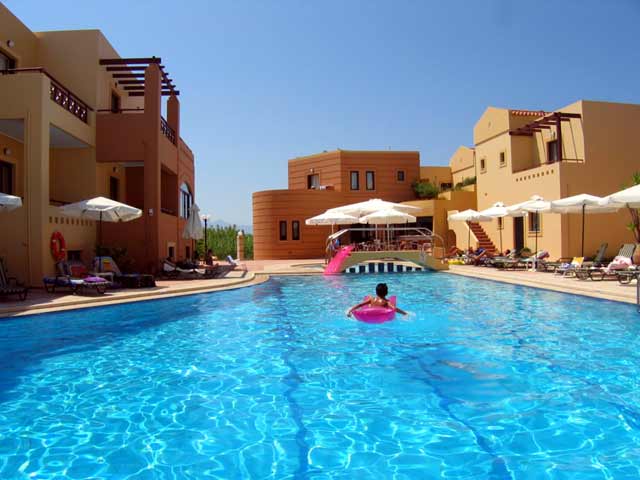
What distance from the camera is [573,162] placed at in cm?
2098

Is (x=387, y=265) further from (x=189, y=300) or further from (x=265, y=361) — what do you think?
(x=265, y=361)

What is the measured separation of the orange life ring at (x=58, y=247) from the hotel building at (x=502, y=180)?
46.4ft

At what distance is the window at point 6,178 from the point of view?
14.6 metres

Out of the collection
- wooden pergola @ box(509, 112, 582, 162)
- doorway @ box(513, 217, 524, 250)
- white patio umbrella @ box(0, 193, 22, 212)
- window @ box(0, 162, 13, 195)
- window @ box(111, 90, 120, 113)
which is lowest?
doorway @ box(513, 217, 524, 250)

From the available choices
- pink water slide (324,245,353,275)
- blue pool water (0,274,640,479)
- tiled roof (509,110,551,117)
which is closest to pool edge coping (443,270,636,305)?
blue pool water (0,274,640,479)

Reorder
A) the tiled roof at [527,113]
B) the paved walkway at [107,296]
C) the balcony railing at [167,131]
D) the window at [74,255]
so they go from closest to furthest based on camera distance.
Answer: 1. the paved walkway at [107,296]
2. the window at [74,255]
3. the balcony railing at [167,131]
4. the tiled roof at [527,113]

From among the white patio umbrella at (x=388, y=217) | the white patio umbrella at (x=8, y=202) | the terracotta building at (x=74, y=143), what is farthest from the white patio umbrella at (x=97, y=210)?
the white patio umbrella at (x=388, y=217)

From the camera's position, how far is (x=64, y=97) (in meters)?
14.3

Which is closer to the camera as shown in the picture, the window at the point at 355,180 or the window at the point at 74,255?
the window at the point at 74,255

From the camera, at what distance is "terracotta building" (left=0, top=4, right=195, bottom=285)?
12.7 meters

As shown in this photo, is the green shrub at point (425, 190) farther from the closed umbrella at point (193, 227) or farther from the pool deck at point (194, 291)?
the closed umbrella at point (193, 227)

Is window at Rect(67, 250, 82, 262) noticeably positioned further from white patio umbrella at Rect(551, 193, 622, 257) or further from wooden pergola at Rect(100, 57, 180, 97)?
white patio umbrella at Rect(551, 193, 622, 257)

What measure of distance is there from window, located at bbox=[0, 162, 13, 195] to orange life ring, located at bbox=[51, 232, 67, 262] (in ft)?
9.23

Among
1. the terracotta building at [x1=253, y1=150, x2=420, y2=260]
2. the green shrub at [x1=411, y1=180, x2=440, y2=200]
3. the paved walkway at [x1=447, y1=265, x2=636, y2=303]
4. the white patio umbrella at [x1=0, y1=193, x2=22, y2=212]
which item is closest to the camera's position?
the white patio umbrella at [x1=0, y1=193, x2=22, y2=212]
